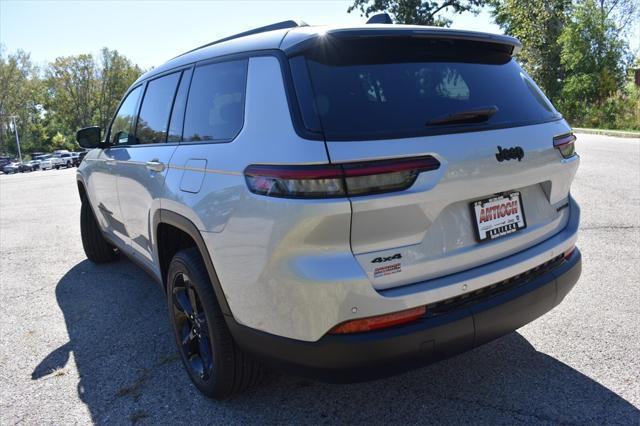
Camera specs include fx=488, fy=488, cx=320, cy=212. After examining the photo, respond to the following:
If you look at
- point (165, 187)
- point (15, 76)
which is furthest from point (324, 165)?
point (15, 76)

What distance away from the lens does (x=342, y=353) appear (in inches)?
75.2

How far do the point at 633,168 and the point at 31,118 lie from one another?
79.8 metres

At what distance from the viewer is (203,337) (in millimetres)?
2680

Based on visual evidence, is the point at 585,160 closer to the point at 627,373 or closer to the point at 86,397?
the point at 627,373

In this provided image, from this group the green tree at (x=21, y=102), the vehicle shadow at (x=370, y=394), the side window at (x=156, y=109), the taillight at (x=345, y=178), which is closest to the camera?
the taillight at (x=345, y=178)

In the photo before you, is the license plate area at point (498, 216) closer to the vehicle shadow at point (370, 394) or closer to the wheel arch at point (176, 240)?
the vehicle shadow at point (370, 394)

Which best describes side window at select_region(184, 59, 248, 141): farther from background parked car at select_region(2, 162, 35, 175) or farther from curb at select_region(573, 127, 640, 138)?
background parked car at select_region(2, 162, 35, 175)

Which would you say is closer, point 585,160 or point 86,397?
point 86,397

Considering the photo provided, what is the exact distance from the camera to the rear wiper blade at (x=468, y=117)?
2.07 m

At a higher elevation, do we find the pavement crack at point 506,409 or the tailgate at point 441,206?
the tailgate at point 441,206

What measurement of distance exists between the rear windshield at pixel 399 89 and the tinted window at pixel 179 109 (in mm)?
1086

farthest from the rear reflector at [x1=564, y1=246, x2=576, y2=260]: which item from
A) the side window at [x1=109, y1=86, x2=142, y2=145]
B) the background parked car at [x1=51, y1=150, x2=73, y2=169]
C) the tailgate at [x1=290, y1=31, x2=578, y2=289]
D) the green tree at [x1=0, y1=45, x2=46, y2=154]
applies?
the green tree at [x1=0, y1=45, x2=46, y2=154]

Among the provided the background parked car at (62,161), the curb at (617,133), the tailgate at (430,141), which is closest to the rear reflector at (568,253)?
the tailgate at (430,141)

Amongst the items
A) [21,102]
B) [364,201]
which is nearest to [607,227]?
[364,201]
